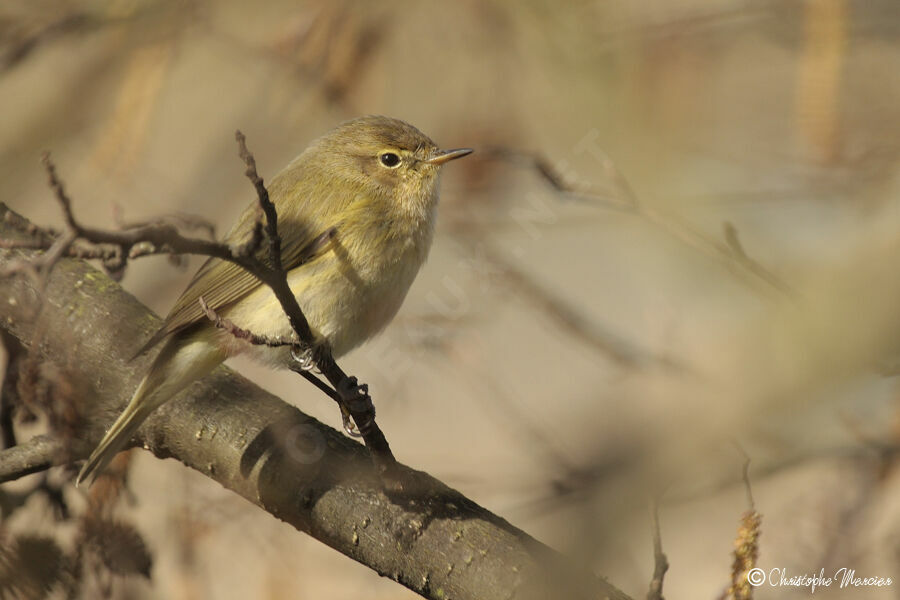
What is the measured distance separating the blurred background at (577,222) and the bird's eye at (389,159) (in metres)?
0.36

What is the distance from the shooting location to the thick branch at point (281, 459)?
254 cm

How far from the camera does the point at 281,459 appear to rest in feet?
9.22

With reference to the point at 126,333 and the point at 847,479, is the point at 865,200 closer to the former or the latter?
the point at 847,479

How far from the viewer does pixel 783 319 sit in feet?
4.41

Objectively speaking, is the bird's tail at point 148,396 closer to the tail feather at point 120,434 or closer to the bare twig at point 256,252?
the tail feather at point 120,434

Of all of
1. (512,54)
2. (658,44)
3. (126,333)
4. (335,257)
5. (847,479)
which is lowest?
(126,333)

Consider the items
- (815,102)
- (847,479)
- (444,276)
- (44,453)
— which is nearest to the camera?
(44,453)

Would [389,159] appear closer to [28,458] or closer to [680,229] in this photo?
[680,229]

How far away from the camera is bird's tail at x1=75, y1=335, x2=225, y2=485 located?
2953 millimetres

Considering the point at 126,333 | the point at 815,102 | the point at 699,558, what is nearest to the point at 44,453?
the point at 126,333

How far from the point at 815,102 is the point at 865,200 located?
0.69 m
